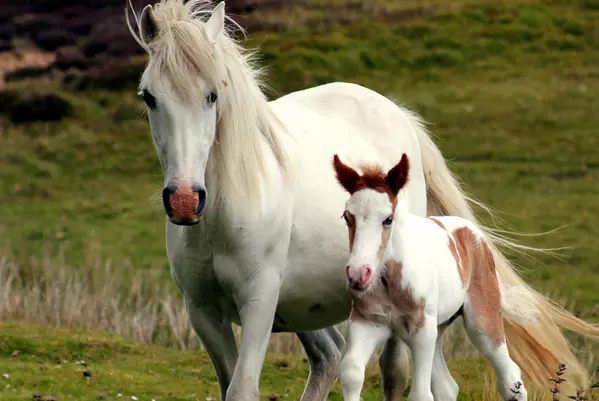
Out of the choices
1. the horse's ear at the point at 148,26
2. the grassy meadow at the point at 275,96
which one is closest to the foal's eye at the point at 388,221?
the horse's ear at the point at 148,26

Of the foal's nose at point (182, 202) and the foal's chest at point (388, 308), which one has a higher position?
the foal's nose at point (182, 202)

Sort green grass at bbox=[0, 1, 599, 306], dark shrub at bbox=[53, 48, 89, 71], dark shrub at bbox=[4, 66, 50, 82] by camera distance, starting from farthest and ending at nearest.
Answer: dark shrub at bbox=[53, 48, 89, 71] → dark shrub at bbox=[4, 66, 50, 82] → green grass at bbox=[0, 1, 599, 306]

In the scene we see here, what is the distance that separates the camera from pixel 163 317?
549 inches

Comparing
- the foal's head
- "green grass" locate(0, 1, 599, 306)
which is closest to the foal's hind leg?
the foal's head

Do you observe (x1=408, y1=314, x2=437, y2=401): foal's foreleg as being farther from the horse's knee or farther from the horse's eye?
the horse's eye

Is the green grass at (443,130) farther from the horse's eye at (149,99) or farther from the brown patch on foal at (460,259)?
the horse's eye at (149,99)

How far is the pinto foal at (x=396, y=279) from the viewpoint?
6059 mm

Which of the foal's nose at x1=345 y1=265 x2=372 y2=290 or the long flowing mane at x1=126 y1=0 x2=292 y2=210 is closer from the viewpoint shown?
the foal's nose at x1=345 y1=265 x2=372 y2=290

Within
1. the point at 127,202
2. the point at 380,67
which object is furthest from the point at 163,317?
the point at 380,67

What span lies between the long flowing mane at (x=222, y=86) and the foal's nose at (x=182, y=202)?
471mm

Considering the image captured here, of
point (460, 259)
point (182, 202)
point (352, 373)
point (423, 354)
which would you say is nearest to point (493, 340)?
point (460, 259)

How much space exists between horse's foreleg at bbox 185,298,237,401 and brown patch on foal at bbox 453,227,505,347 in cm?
143

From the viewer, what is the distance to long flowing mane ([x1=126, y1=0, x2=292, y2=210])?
6.14 metres

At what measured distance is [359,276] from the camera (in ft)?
19.3
